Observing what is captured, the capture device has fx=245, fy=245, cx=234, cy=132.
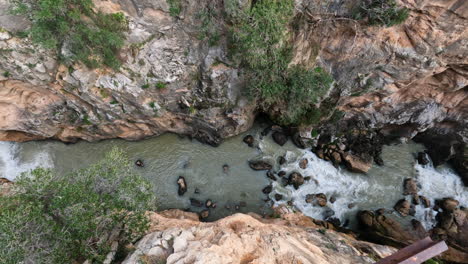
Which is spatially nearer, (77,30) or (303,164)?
(77,30)

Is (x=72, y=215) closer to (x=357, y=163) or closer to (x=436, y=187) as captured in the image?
(x=357, y=163)

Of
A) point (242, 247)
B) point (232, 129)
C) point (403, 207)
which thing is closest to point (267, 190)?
point (232, 129)

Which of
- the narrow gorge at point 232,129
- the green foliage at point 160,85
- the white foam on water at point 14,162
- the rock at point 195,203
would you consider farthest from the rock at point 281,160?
the white foam on water at point 14,162

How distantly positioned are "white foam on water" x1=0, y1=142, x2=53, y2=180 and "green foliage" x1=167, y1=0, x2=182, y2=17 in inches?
502

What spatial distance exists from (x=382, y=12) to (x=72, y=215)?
15.6m

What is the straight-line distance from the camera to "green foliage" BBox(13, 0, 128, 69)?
36.8 feet

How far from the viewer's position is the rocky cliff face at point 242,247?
8281 millimetres

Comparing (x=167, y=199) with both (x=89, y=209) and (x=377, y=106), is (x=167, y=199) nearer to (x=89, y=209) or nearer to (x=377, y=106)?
(x=89, y=209)

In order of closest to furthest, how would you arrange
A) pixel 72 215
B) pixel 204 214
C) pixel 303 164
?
pixel 72 215, pixel 204 214, pixel 303 164

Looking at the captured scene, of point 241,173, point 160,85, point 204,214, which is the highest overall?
point 160,85

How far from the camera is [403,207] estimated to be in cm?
1709

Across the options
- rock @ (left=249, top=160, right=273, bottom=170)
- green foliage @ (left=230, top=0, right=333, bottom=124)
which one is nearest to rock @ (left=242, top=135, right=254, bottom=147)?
rock @ (left=249, top=160, right=273, bottom=170)

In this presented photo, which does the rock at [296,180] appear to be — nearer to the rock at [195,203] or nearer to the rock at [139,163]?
the rock at [195,203]

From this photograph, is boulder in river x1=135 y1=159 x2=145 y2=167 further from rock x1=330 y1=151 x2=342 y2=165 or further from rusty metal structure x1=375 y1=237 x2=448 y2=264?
rusty metal structure x1=375 y1=237 x2=448 y2=264
